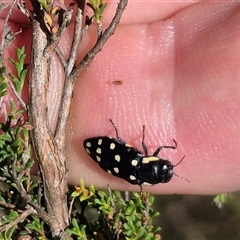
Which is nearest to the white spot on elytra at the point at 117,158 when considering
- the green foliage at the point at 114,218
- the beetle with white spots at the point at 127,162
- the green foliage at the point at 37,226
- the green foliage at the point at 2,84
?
the beetle with white spots at the point at 127,162

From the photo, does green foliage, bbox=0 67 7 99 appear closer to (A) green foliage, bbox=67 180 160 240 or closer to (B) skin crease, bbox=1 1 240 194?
(A) green foliage, bbox=67 180 160 240

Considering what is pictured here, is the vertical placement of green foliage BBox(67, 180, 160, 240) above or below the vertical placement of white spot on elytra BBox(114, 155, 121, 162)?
below

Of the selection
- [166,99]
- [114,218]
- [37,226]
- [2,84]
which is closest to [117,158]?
[114,218]

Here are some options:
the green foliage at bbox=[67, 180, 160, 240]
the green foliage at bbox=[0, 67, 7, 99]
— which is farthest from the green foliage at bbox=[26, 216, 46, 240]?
the green foliage at bbox=[0, 67, 7, 99]

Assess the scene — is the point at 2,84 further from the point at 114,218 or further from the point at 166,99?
the point at 166,99

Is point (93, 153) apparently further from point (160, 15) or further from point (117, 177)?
point (160, 15)


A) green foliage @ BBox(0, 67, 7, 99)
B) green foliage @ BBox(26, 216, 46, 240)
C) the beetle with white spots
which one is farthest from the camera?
the beetle with white spots

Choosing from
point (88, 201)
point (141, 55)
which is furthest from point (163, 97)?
A: point (88, 201)

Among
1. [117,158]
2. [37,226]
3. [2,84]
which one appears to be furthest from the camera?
[117,158]

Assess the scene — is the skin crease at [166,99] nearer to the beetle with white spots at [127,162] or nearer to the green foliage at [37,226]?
the beetle with white spots at [127,162]
